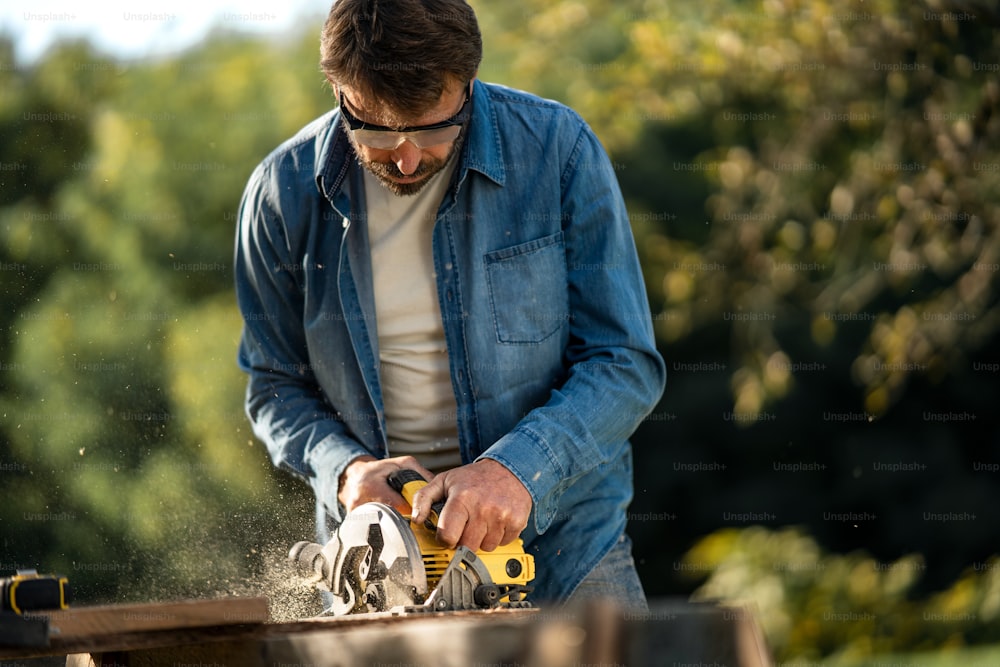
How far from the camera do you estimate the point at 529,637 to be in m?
1.55

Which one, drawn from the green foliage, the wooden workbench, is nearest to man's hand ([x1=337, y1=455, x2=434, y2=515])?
the wooden workbench

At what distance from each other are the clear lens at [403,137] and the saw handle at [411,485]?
72 centimetres

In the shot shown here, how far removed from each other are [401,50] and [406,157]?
24 cm

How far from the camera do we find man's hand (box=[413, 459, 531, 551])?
2486 millimetres

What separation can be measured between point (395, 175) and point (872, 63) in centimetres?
392

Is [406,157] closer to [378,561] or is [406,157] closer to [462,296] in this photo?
[462,296]

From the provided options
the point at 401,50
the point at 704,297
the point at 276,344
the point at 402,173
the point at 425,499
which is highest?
the point at 401,50

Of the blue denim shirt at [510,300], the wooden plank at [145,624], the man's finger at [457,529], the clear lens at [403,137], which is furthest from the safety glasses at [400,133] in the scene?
Result: the wooden plank at [145,624]

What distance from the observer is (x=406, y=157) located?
8.93ft

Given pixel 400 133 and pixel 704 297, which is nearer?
pixel 400 133

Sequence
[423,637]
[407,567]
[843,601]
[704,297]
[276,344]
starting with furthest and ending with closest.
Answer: [843,601] → [704,297] → [276,344] → [407,567] → [423,637]

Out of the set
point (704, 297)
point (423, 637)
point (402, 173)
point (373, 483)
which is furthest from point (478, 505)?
point (704, 297)

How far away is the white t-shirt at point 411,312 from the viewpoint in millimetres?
2906

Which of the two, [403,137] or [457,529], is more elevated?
[403,137]
